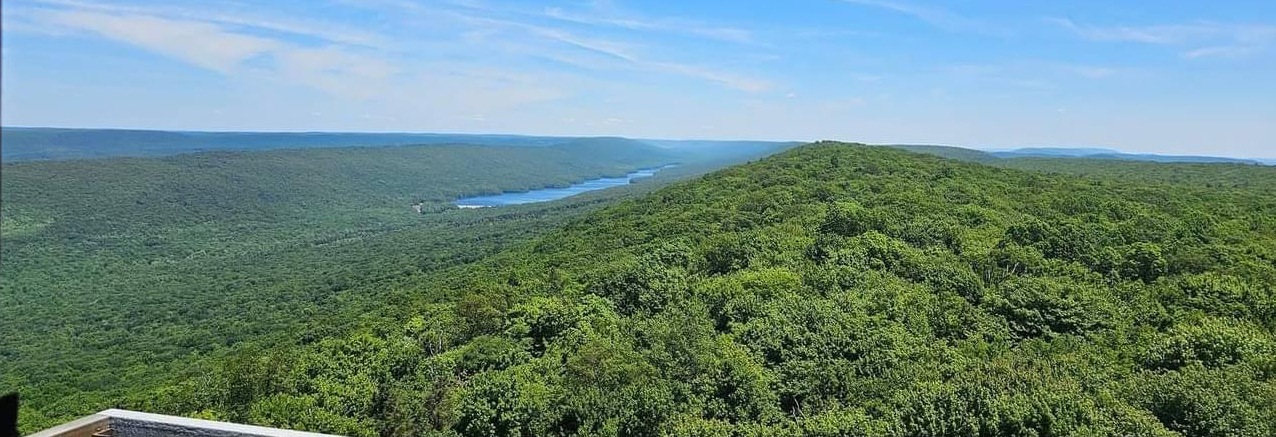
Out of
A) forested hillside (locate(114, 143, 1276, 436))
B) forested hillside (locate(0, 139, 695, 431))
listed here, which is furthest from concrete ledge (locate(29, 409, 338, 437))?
forested hillside (locate(0, 139, 695, 431))

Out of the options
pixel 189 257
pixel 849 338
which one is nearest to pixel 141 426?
pixel 849 338

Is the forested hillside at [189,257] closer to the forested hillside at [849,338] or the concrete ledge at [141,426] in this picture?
the forested hillside at [849,338]

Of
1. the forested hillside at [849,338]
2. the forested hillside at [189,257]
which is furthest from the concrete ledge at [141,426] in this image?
the forested hillside at [189,257]

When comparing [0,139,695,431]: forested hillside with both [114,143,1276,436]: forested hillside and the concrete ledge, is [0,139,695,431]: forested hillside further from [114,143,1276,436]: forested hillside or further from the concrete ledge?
the concrete ledge

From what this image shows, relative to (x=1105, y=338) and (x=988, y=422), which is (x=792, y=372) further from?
(x=1105, y=338)

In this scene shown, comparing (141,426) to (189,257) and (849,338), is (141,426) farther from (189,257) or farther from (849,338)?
(189,257)

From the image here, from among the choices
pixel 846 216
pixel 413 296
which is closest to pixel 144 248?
pixel 413 296
